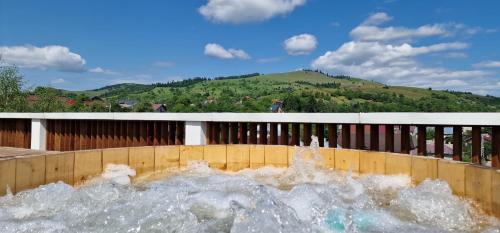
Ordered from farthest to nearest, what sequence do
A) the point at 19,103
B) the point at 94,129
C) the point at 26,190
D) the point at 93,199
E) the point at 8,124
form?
the point at 19,103, the point at 8,124, the point at 94,129, the point at 26,190, the point at 93,199

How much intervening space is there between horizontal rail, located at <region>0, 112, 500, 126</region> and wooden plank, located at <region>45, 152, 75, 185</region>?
9.50ft

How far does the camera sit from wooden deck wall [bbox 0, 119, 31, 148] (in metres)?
11.0

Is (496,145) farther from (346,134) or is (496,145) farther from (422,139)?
(346,134)

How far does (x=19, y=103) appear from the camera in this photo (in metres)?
23.4

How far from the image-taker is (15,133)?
447 inches

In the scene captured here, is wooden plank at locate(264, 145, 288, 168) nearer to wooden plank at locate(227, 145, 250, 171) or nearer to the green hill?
wooden plank at locate(227, 145, 250, 171)

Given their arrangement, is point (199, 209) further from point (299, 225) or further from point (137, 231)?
point (299, 225)

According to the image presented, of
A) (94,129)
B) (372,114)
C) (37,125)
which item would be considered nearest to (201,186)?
(372,114)

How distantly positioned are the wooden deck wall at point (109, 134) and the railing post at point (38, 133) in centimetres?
12

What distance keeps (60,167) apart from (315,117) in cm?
437

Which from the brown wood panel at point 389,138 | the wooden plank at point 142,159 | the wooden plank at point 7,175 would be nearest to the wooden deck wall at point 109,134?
the wooden plank at point 142,159

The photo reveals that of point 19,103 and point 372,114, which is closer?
point 372,114

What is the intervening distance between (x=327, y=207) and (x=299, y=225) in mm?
825

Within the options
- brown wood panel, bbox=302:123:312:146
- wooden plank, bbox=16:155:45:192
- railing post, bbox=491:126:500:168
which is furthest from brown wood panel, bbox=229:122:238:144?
railing post, bbox=491:126:500:168
